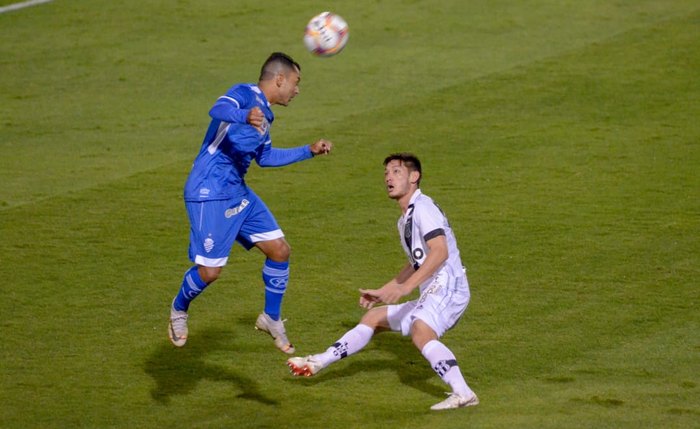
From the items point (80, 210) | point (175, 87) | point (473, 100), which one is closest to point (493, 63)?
point (473, 100)

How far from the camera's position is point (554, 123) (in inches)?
648

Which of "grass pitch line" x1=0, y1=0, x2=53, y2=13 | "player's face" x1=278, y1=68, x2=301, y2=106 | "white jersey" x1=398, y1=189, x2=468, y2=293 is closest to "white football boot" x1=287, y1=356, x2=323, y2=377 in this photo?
"white jersey" x1=398, y1=189, x2=468, y2=293

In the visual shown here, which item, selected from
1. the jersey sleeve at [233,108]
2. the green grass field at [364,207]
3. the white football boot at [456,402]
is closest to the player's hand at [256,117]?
the jersey sleeve at [233,108]

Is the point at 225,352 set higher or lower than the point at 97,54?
lower

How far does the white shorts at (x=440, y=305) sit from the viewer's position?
8.94m

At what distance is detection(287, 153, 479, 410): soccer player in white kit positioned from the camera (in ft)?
28.5

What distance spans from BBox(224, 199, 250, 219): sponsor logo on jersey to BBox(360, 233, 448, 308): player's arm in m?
1.43

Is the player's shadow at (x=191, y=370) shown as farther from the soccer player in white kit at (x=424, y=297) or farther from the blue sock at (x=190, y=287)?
the soccer player in white kit at (x=424, y=297)

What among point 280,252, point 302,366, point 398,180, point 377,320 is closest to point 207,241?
point 280,252

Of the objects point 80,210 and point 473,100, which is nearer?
point 80,210

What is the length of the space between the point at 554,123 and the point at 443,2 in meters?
6.21

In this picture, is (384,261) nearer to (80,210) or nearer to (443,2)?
(80,210)

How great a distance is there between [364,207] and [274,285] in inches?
168

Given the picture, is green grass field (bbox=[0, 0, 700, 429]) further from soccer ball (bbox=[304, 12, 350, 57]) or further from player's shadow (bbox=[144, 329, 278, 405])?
soccer ball (bbox=[304, 12, 350, 57])
